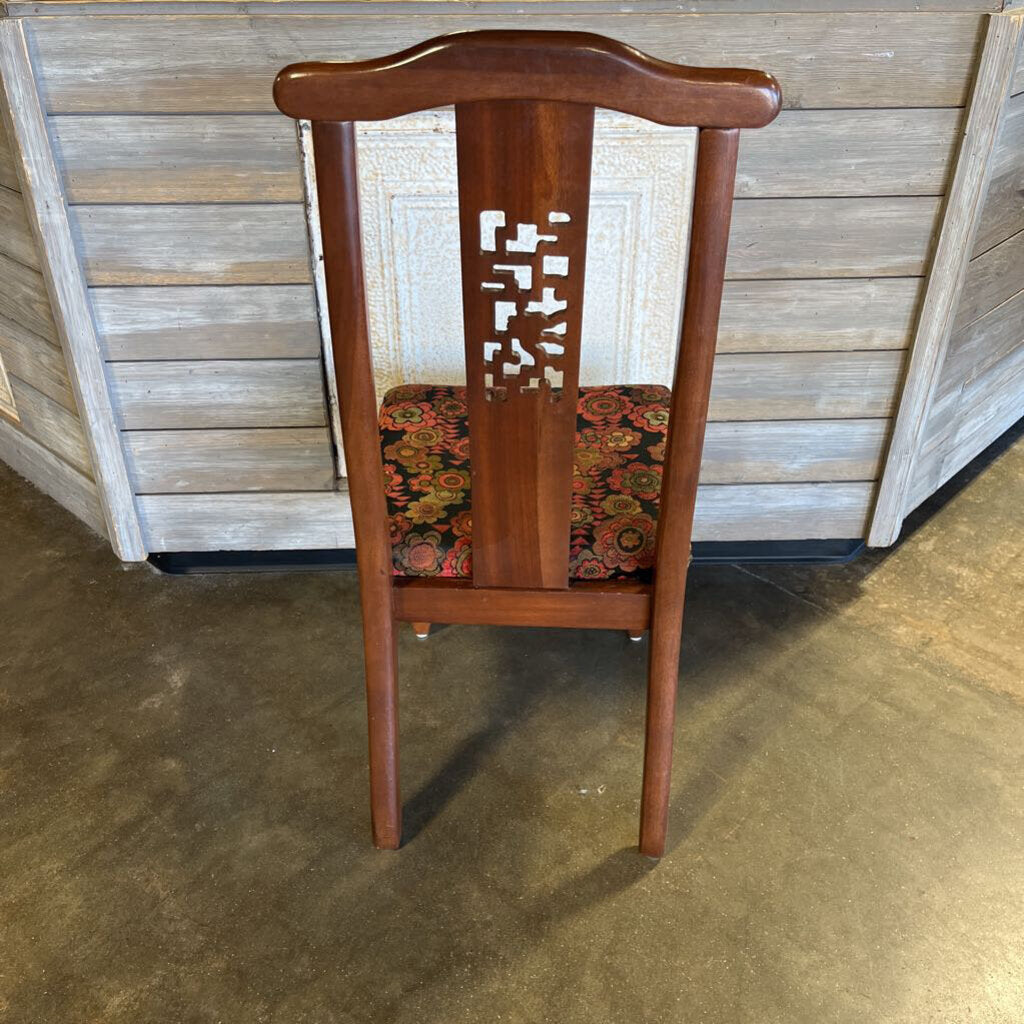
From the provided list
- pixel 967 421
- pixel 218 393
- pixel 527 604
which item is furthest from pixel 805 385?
pixel 218 393

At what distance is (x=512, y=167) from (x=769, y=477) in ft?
3.90

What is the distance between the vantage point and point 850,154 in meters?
1.63

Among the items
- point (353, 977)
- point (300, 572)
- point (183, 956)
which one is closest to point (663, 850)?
point (353, 977)

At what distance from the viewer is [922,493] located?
7.12ft

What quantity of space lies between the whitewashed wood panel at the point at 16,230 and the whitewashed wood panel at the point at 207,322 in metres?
0.18

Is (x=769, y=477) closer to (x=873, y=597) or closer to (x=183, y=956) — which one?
(x=873, y=597)

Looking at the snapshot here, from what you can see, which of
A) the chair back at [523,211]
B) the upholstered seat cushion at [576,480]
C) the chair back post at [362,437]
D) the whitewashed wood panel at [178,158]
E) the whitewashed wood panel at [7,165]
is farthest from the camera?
the whitewashed wood panel at [7,165]

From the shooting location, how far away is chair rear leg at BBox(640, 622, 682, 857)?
1.29m

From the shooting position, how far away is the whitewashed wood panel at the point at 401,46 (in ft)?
4.89

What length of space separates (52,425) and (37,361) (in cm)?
16

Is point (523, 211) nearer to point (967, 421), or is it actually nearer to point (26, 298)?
point (26, 298)

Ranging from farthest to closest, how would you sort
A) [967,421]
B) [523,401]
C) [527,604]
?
[967,421] < [527,604] < [523,401]

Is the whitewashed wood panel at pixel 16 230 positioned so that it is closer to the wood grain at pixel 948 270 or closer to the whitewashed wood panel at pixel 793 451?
the whitewashed wood panel at pixel 793 451

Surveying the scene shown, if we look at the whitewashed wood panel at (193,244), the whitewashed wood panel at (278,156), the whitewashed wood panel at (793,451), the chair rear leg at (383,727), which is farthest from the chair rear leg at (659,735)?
the whitewashed wood panel at (193,244)
